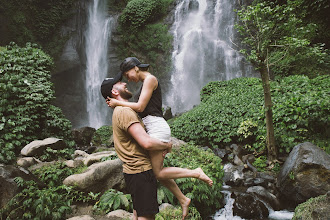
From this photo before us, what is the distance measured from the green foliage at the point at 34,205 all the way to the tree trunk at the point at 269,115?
587 centimetres

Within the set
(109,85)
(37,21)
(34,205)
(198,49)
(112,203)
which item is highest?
(37,21)

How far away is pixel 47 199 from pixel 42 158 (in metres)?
3.26

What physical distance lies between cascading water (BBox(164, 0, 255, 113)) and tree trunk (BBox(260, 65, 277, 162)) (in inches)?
544

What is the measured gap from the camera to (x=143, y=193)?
2.15 meters

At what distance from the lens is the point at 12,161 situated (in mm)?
6566

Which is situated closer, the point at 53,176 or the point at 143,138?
the point at 143,138

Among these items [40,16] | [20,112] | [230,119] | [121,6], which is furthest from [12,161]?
[121,6]

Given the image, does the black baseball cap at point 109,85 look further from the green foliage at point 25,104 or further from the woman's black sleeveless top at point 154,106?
the green foliage at point 25,104

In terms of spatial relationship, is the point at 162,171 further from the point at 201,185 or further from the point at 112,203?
the point at 201,185

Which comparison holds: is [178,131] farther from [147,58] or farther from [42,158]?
[147,58]

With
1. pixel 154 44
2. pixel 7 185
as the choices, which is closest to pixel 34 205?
pixel 7 185

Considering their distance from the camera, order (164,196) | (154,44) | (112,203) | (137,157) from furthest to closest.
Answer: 1. (154,44)
2. (164,196)
3. (112,203)
4. (137,157)

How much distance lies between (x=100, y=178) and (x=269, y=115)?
5.23 meters

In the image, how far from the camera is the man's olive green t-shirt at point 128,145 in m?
2.15
